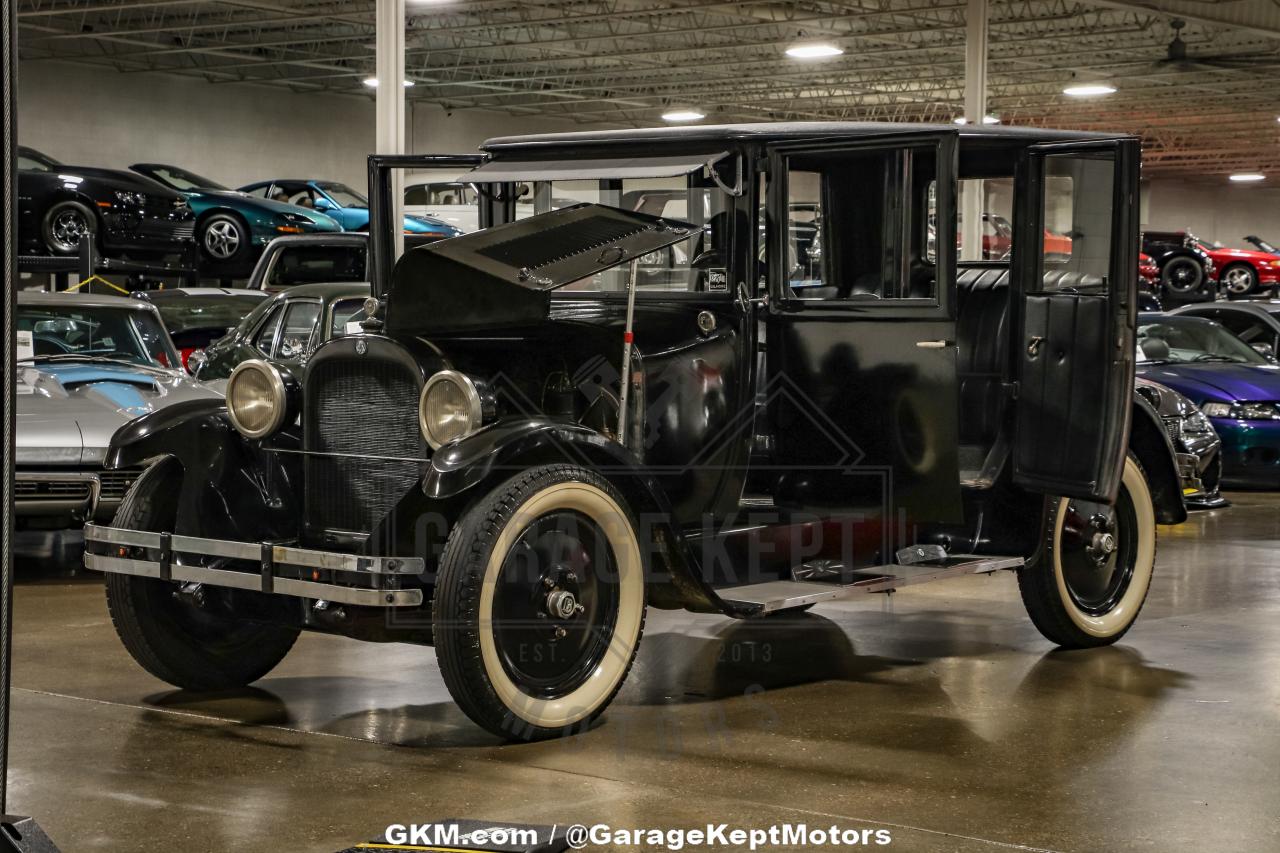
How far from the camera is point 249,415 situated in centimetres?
578

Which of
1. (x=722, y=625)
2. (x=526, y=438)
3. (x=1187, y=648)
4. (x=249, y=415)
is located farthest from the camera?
(x=722, y=625)

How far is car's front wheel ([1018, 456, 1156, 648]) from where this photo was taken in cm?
677

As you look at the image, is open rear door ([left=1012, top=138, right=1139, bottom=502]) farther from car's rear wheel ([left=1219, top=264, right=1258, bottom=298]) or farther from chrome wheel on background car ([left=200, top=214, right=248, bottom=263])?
car's rear wheel ([left=1219, top=264, right=1258, bottom=298])

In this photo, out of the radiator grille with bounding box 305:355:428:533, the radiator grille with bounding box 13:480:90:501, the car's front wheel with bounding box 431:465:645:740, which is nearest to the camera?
the car's front wheel with bounding box 431:465:645:740

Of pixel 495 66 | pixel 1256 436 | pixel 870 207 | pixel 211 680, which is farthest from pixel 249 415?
pixel 495 66

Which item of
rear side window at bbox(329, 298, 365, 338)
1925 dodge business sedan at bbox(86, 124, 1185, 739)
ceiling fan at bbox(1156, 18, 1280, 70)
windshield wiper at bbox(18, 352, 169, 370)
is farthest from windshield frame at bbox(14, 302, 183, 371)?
ceiling fan at bbox(1156, 18, 1280, 70)

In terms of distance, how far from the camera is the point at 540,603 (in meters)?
5.25

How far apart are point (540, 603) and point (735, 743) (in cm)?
78

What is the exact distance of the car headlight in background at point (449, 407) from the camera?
17.1ft

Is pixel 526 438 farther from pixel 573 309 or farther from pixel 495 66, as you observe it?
pixel 495 66

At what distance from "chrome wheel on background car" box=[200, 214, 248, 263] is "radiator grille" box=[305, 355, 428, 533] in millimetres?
13397

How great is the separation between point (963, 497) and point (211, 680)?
3019 mm

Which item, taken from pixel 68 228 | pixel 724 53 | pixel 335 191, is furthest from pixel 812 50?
pixel 68 228

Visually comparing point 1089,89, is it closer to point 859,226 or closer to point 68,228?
point 68,228
